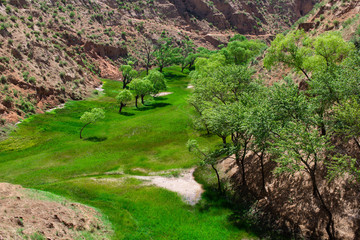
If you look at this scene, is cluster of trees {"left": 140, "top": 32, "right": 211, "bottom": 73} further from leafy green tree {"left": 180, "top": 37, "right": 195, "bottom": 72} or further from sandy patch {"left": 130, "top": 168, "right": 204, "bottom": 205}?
sandy patch {"left": 130, "top": 168, "right": 204, "bottom": 205}

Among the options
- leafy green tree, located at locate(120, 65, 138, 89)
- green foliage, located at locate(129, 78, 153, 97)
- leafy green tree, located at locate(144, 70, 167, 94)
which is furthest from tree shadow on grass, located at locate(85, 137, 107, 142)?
leafy green tree, located at locate(120, 65, 138, 89)

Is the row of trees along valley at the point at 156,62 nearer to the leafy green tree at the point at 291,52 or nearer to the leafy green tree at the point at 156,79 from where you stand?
the leafy green tree at the point at 156,79

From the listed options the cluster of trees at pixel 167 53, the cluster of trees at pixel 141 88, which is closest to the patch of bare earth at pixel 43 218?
the cluster of trees at pixel 141 88

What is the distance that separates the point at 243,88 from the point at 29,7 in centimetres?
10380

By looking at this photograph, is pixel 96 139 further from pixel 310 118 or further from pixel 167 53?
pixel 167 53

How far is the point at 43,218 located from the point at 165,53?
122m

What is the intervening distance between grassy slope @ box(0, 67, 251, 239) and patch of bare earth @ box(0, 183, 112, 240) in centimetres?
272

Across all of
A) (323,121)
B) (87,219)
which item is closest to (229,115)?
(323,121)

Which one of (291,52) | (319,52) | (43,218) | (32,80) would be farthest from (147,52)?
(43,218)

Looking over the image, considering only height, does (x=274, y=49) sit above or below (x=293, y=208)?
above

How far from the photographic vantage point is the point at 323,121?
848 inches

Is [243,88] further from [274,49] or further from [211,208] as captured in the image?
[211,208]

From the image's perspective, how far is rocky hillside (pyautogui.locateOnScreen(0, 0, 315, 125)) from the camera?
213 feet

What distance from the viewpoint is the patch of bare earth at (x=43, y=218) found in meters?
15.5
